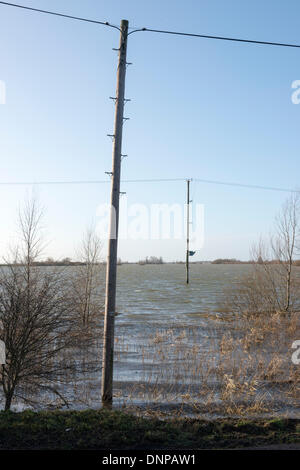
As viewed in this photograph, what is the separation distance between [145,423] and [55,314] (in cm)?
472

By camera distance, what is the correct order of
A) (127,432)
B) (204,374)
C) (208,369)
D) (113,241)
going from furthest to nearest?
(208,369)
(204,374)
(113,241)
(127,432)

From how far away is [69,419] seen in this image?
281 inches

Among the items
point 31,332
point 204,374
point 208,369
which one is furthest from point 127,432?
point 208,369

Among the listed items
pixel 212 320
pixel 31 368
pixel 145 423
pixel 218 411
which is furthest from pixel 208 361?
pixel 212 320

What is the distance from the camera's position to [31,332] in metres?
10.4

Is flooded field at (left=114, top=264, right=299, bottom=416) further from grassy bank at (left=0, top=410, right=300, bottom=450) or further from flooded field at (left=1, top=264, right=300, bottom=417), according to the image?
grassy bank at (left=0, top=410, right=300, bottom=450)

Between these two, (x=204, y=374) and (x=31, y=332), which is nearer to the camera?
(x=31, y=332)

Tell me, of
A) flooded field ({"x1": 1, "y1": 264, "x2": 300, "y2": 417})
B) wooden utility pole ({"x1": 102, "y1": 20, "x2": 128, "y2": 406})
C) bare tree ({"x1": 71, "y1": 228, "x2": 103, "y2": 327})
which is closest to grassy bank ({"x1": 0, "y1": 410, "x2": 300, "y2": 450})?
flooded field ({"x1": 1, "y1": 264, "x2": 300, "y2": 417})

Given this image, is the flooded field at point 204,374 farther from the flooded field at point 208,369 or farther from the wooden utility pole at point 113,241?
the wooden utility pole at point 113,241

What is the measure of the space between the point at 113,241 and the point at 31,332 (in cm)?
297

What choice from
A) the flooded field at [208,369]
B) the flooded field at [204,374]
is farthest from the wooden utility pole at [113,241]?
the flooded field at [208,369]

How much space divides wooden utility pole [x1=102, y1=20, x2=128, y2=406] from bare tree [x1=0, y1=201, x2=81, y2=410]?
1358 millimetres

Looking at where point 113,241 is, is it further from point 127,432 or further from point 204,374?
point 204,374
